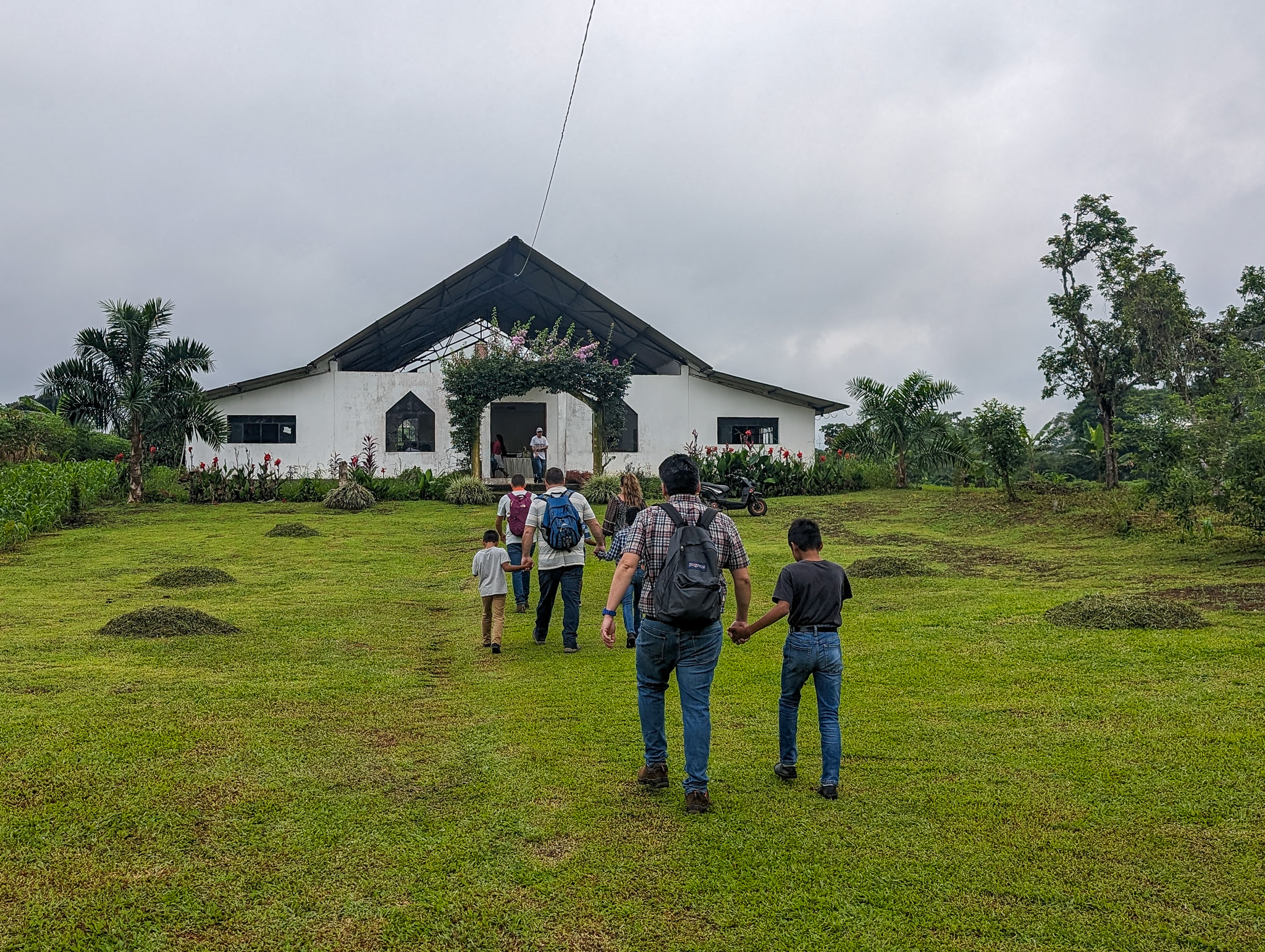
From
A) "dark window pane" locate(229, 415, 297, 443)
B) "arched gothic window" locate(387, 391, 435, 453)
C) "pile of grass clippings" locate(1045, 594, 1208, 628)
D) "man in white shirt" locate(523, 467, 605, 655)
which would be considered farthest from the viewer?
"arched gothic window" locate(387, 391, 435, 453)

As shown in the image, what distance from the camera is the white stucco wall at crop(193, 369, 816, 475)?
94.9 feet

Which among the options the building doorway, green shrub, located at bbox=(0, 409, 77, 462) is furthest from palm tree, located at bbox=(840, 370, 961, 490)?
green shrub, located at bbox=(0, 409, 77, 462)

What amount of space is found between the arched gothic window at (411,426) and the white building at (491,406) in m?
0.03

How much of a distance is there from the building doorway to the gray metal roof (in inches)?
120

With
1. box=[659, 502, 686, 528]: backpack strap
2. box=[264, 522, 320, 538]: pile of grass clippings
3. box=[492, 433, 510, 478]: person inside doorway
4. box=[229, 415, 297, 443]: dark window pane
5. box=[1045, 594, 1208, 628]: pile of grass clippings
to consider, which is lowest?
box=[1045, 594, 1208, 628]: pile of grass clippings

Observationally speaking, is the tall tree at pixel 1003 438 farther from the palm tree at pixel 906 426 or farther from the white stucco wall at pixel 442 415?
the white stucco wall at pixel 442 415

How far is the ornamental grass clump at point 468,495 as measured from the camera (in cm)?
2414

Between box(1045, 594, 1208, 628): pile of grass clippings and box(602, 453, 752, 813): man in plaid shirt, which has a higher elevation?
box(602, 453, 752, 813): man in plaid shirt

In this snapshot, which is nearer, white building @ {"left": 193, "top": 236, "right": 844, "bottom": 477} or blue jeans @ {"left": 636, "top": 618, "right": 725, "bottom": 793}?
blue jeans @ {"left": 636, "top": 618, "right": 725, "bottom": 793}

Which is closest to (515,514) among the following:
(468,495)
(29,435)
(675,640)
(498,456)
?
(675,640)

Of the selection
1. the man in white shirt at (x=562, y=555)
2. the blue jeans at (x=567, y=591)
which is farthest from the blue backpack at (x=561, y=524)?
the blue jeans at (x=567, y=591)

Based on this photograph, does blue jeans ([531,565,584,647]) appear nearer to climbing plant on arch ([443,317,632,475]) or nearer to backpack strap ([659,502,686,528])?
backpack strap ([659,502,686,528])

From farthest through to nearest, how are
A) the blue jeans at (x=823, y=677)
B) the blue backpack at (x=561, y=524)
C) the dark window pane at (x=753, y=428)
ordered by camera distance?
the dark window pane at (x=753, y=428)
the blue backpack at (x=561, y=524)
the blue jeans at (x=823, y=677)

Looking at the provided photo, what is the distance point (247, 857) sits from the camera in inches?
163
